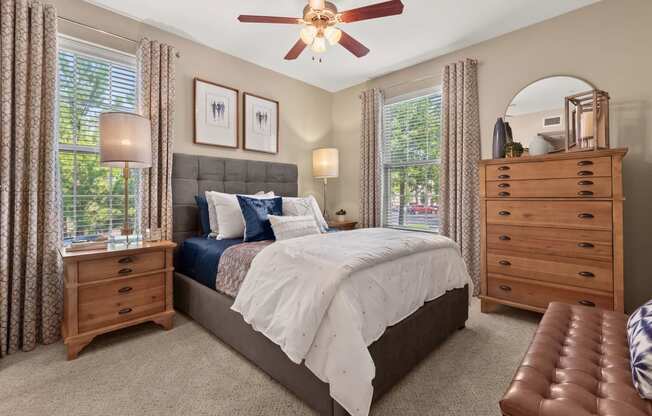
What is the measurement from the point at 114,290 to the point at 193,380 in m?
0.95

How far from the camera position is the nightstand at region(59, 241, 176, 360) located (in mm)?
1997

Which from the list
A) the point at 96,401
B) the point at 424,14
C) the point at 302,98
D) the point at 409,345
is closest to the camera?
the point at 96,401

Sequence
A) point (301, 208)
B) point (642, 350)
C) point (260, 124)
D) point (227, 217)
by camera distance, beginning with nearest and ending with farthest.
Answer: point (642, 350), point (227, 217), point (301, 208), point (260, 124)

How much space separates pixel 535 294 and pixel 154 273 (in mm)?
3155

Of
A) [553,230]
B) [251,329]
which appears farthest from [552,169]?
[251,329]

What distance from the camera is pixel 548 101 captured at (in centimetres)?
283

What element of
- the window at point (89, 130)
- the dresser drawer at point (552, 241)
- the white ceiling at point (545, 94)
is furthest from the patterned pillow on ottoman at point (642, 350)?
the window at point (89, 130)

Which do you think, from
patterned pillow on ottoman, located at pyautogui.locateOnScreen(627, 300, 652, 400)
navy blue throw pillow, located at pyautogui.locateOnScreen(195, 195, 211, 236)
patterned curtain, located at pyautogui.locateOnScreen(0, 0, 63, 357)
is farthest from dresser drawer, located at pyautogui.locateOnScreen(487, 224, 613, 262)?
patterned curtain, located at pyautogui.locateOnScreen(0, 0, 63, 357)

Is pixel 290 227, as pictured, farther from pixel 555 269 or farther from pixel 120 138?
pixel 555 269

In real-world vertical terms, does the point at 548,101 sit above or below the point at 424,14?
below

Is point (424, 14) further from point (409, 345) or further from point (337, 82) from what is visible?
point (409, 345)

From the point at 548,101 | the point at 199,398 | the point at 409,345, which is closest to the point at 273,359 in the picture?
the point at 199,398

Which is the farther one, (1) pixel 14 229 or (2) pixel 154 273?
(2) pixel 154 273

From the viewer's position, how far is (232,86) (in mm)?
3514
